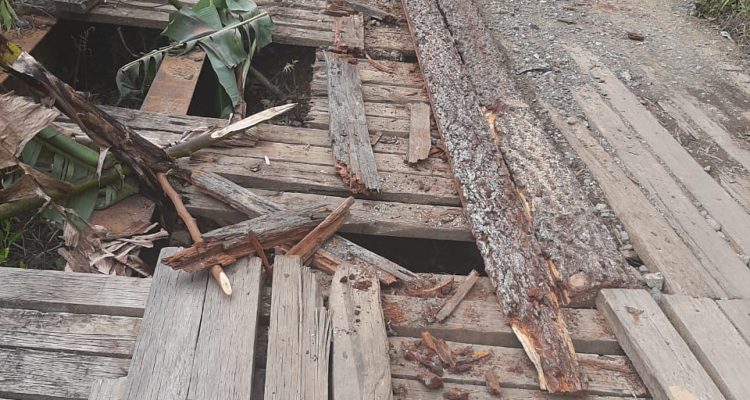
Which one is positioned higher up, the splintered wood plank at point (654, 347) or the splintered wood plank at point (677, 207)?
the splintered wood plank at point (654, 347)

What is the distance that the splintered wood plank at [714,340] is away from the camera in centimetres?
202

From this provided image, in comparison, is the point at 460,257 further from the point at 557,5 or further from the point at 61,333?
the point at 557,5

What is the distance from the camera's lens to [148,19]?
4.04m

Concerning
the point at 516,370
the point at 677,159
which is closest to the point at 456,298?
the point at 516,370

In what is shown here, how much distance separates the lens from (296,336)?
1.96m

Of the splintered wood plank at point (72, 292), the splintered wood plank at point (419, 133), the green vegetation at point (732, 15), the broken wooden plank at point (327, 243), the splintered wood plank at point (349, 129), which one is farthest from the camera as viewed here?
the green vegetation at point (732, 15)

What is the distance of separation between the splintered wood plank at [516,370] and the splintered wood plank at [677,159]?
3.66 feet

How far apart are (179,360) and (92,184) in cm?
102

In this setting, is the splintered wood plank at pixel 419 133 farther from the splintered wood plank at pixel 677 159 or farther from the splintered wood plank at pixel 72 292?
the splintered wood plank at pixel 72 292

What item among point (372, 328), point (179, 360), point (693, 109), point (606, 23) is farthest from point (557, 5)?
point (179, 360)

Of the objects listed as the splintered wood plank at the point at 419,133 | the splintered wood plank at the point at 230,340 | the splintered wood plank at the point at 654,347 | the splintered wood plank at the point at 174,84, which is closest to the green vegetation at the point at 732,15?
the splintered wood plank at the point at 419,133

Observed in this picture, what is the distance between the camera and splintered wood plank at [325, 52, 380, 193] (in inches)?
111

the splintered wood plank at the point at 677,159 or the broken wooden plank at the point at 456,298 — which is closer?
the broken wooden plank at the point at 456,298

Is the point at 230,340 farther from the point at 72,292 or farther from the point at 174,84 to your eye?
the point at 174,84
